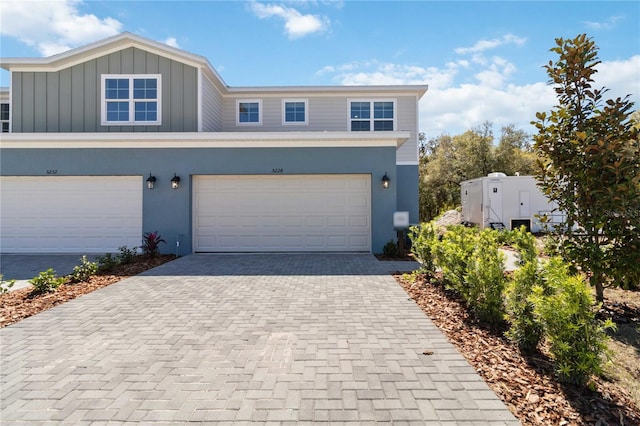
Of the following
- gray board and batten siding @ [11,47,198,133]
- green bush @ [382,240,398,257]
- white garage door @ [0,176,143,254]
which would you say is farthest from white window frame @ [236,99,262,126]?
green bush @ [382,240,398,257]

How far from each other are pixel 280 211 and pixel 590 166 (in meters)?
7.75

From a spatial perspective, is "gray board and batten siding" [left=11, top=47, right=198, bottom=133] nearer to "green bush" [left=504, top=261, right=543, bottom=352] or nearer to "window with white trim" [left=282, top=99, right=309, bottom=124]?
"window with white trim" [left=282, top=99, right=309, bottom=124]

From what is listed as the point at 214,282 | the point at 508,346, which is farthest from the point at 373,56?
the point at 508,346

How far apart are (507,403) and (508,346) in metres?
1.14

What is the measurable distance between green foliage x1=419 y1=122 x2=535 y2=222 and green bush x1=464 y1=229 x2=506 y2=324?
2127cm

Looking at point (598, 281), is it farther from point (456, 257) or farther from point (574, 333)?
point (574, 333)

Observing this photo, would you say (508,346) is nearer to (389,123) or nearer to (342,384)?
(342,384)

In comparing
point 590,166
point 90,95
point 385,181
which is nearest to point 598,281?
point 590,166

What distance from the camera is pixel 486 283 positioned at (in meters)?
4.27

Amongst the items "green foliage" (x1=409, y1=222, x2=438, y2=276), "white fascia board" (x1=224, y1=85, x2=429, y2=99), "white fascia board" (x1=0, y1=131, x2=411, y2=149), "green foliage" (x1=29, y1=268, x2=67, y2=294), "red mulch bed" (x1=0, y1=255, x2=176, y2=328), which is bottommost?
"red mulch bed" (x1=0, y1=255, x2=176, y2=328)

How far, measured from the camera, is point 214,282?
22.7 feet

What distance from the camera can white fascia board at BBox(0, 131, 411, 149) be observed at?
1015cm

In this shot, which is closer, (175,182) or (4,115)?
(175,182)

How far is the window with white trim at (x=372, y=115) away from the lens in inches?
558
